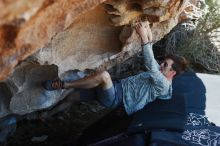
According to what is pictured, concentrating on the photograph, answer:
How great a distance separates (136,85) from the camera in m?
3.80

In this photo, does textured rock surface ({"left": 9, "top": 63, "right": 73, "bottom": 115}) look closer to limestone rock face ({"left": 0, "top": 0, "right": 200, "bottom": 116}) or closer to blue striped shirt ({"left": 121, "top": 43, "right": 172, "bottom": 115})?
limestone rock face ({"left": 0, "top": 0, "right": 200, "bottom": 116})

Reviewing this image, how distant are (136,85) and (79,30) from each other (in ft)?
2.31

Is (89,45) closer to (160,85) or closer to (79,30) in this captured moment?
(79,30)

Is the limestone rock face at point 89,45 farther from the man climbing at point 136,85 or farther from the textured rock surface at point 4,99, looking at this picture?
the man climbing at point 136,85

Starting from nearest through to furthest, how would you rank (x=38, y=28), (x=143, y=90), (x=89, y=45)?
(x=38, y=28) < (x=89, y=45) < (x=143, y=90)

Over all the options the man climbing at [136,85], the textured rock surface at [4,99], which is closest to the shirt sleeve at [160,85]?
the man climbing at [136,85]

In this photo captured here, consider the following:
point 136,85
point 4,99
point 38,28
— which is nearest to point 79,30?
point 136,85

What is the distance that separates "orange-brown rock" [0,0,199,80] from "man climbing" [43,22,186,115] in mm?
147

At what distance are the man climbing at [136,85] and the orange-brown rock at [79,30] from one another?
147mm

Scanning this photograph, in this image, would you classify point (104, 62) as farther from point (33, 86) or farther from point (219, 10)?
point (219, 10)

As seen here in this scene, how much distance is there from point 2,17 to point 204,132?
7.59ft

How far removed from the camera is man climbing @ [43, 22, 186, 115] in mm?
3551

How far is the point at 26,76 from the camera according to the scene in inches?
139

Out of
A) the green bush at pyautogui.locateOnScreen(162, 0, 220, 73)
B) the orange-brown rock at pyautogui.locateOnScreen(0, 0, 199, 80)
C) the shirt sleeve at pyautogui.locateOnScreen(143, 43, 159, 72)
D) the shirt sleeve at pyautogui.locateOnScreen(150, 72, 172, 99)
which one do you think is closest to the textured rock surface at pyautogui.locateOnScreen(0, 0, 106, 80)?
the orange-brown rock at pyautogui.locateOnScreen(0, 0, 199, 80)
